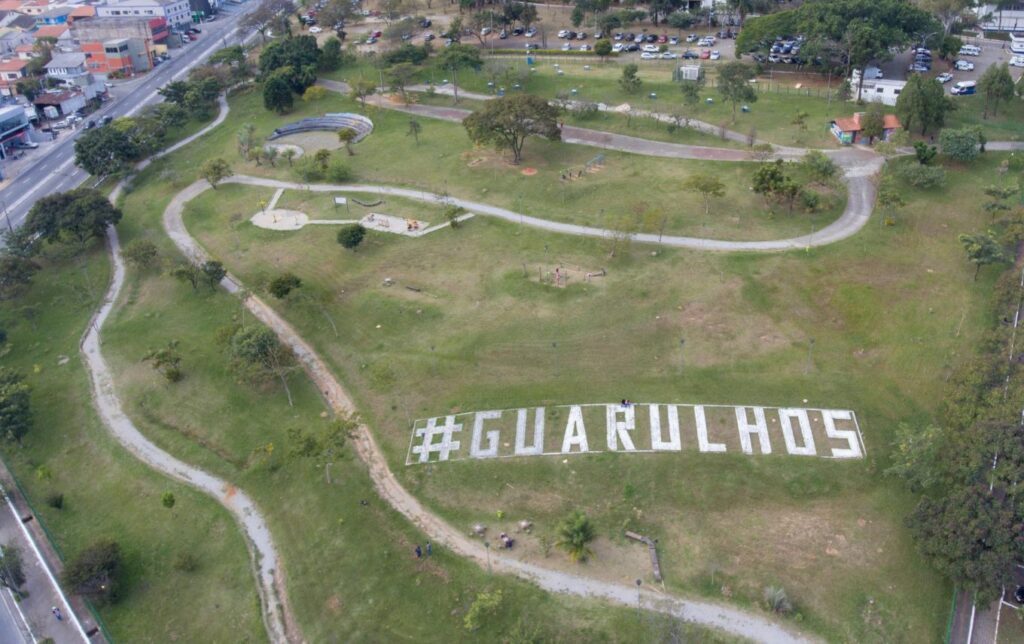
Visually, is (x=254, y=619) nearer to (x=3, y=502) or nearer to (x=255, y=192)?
(x=3, y=502)

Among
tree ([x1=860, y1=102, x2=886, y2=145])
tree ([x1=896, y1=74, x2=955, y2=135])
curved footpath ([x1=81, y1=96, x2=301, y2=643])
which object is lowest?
curved footpath ([x1=81, y1=96, x2=301, y2=643])

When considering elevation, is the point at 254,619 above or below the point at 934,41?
below

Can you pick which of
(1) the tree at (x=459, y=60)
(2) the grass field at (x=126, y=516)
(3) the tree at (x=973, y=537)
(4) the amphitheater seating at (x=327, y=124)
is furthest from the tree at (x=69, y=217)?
(3) the tree at (x=973, y=537)

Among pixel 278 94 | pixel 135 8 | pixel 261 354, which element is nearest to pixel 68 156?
pixel 278 94

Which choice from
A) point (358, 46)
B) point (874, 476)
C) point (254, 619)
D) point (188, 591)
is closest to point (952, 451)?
point (874, 476)

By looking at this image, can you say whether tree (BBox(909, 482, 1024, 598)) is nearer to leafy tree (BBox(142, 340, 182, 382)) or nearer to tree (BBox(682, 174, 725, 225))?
tree (BBox(682, 174, 725, 225))

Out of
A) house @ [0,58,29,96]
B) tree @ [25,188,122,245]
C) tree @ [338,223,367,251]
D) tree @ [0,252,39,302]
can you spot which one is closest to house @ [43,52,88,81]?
house @ [0,58,29,96]
